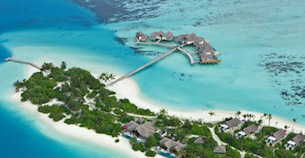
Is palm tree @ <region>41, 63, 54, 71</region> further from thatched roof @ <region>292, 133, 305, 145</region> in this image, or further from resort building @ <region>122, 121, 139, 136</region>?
thatched roof @ <region>292, 133, 305, 145</region>

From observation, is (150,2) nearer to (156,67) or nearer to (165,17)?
(165,17)

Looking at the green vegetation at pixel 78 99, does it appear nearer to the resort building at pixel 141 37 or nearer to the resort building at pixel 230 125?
the resort building at pixel 230 125

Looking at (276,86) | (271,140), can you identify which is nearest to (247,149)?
(271,140)

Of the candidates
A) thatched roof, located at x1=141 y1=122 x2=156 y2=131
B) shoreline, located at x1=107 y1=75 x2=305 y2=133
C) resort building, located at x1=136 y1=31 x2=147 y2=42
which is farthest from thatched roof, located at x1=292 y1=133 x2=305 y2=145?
resort building, located at x1=136 y1=31 x2=147 y2=42

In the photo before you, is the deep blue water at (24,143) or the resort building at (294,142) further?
the deep blue water at (24,143)

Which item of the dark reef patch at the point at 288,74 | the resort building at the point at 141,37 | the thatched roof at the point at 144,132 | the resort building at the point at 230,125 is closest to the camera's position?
the thatched roof at the point at 144,132

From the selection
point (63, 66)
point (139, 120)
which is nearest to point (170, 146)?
point (139, 120)

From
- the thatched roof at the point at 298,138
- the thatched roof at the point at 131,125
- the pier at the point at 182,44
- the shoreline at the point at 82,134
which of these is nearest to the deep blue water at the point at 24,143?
the shoreline at the point at 82,134

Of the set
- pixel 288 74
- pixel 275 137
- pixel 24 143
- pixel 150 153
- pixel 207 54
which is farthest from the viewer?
pixel 207 54

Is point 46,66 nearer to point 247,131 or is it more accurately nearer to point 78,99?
point 78,99
